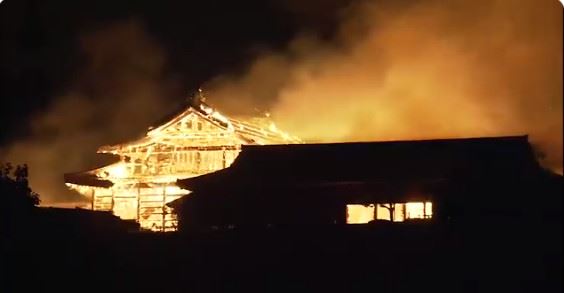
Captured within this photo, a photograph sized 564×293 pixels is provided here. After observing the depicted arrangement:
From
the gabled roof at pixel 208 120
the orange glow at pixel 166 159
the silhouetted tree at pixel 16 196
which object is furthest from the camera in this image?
the orange glow at pixel 166 159

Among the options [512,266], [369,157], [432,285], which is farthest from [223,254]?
[369,157]

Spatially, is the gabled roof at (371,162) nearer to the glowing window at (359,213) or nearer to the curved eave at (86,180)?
the glowing window at (359,213)

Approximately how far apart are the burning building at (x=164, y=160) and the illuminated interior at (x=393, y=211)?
197 inches

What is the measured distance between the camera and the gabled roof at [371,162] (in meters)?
13.0

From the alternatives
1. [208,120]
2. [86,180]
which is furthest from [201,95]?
[86,180]

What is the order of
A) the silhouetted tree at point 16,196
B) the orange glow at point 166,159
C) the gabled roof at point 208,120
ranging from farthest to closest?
the orange glow at point 166,159, the gabled roof at point 208,120, the silhouetted tree at point 16,196

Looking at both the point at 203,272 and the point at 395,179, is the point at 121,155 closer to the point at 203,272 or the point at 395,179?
the point at 395,179

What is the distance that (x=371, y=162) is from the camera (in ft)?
44.0

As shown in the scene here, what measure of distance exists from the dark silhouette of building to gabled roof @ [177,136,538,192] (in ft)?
0.05

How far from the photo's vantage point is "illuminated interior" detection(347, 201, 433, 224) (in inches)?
517

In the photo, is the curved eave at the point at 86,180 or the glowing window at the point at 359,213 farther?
the curved eave at the point at 86,180

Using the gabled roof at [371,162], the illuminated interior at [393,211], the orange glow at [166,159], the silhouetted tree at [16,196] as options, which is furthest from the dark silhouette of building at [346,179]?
the orange glow at [166,159]

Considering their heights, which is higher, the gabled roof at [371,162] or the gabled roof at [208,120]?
the gabled roof at [208,120]

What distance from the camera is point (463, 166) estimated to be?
13.0 meters
